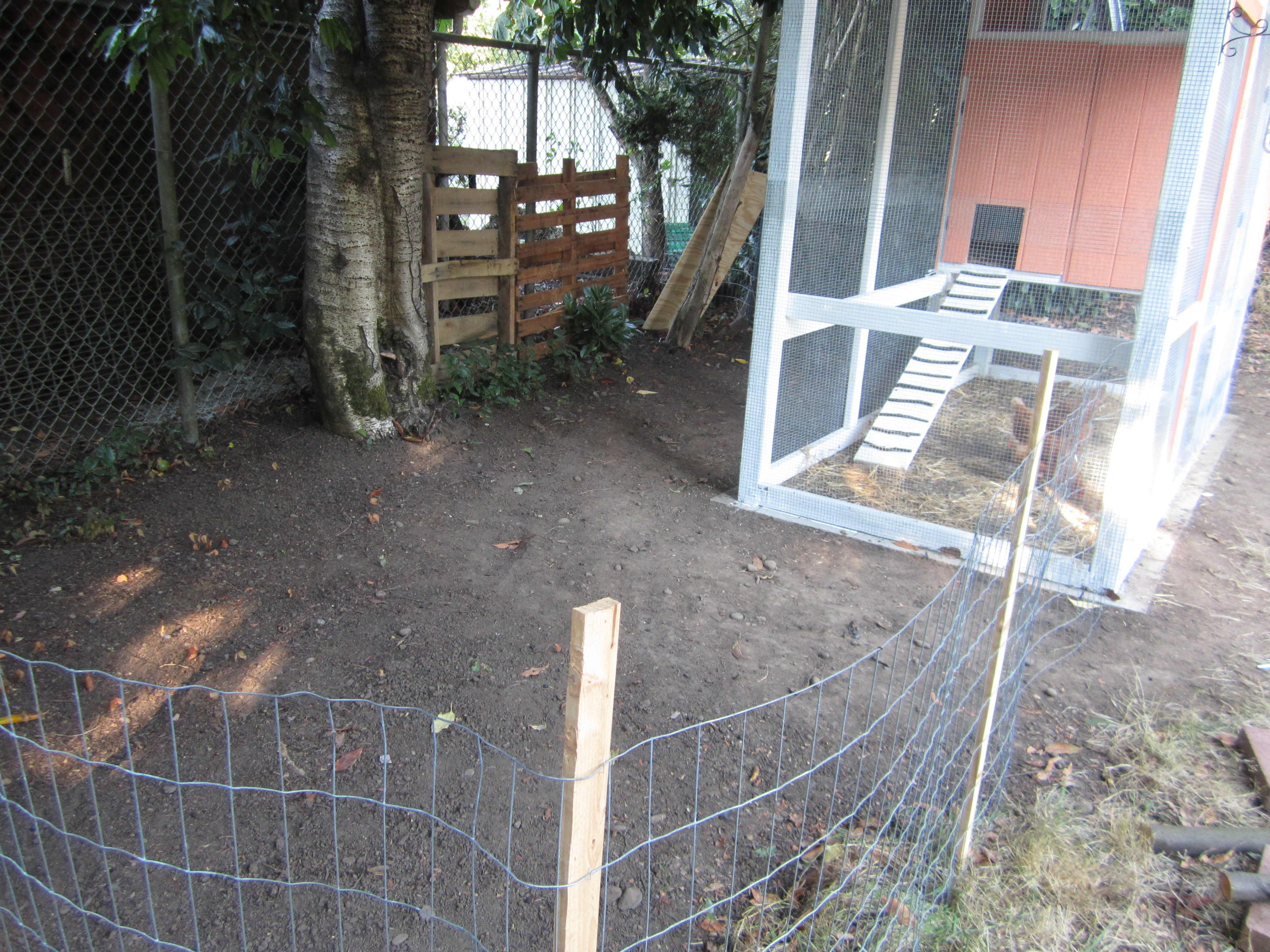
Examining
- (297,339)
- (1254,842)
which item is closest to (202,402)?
(297,339)

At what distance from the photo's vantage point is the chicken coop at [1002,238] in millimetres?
3951

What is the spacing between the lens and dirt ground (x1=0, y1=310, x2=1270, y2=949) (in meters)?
3.21

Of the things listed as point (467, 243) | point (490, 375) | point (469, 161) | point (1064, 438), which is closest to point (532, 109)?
point (469, 161)

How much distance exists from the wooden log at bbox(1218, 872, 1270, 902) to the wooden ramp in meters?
3.13

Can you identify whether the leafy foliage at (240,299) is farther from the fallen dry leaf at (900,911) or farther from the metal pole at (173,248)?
the fallen dry leaf at (900,911)

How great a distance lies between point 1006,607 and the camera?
2.34 metres

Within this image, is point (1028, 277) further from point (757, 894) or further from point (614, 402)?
point (757, 894)

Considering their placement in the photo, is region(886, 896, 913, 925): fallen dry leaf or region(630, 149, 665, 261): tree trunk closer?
region(886, 896, 913, 925): fallen dry leaf

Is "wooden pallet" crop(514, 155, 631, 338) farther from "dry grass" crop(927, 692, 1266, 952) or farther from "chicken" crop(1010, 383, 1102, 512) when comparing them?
"dry grass" crop(927, 692, 1266, 952)

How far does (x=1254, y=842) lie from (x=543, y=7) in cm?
477

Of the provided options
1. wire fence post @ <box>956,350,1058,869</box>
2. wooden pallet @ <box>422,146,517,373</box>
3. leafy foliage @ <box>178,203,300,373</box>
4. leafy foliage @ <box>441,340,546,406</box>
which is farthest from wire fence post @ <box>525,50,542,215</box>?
wire fence post @ <box>956,350,1058,869</box>

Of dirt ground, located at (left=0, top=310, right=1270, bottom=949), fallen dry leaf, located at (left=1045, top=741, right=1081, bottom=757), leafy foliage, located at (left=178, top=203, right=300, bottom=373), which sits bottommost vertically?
fallen dry leaf, located at (left=1045, top=741, right=1081, bottom=757)

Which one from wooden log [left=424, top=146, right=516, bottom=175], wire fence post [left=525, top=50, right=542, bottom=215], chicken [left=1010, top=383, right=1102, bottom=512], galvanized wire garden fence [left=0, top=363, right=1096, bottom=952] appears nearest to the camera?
galvanized wire garden fence [left=0, top=363, right=1096, bottom=952]

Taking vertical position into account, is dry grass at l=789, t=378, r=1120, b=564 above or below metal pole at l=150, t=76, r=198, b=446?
below
